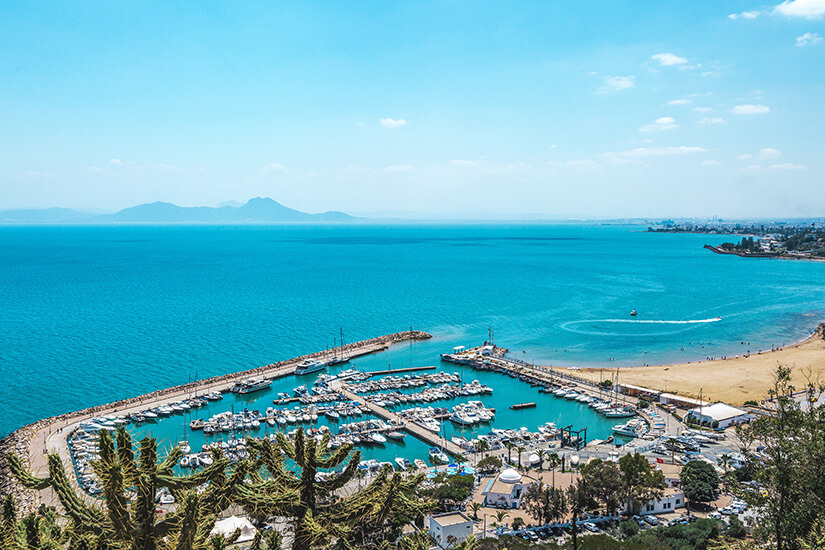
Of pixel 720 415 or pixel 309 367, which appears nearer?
pixel 720 415

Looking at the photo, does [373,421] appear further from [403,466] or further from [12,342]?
[12,342]

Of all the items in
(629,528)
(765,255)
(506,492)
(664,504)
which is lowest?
(664,504)

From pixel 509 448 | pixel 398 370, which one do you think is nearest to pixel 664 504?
pixel 509 448

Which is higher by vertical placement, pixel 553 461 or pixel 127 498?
pixel 127 498

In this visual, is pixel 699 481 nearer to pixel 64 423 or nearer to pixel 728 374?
pixel 728 374

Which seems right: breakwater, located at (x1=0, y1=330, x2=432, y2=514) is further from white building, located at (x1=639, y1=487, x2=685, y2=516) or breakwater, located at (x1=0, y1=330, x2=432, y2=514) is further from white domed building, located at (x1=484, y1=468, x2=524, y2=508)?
white building, located at (x1=639, y1=487, x2=685, y2=516)

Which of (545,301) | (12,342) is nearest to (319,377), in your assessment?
(12,342)
